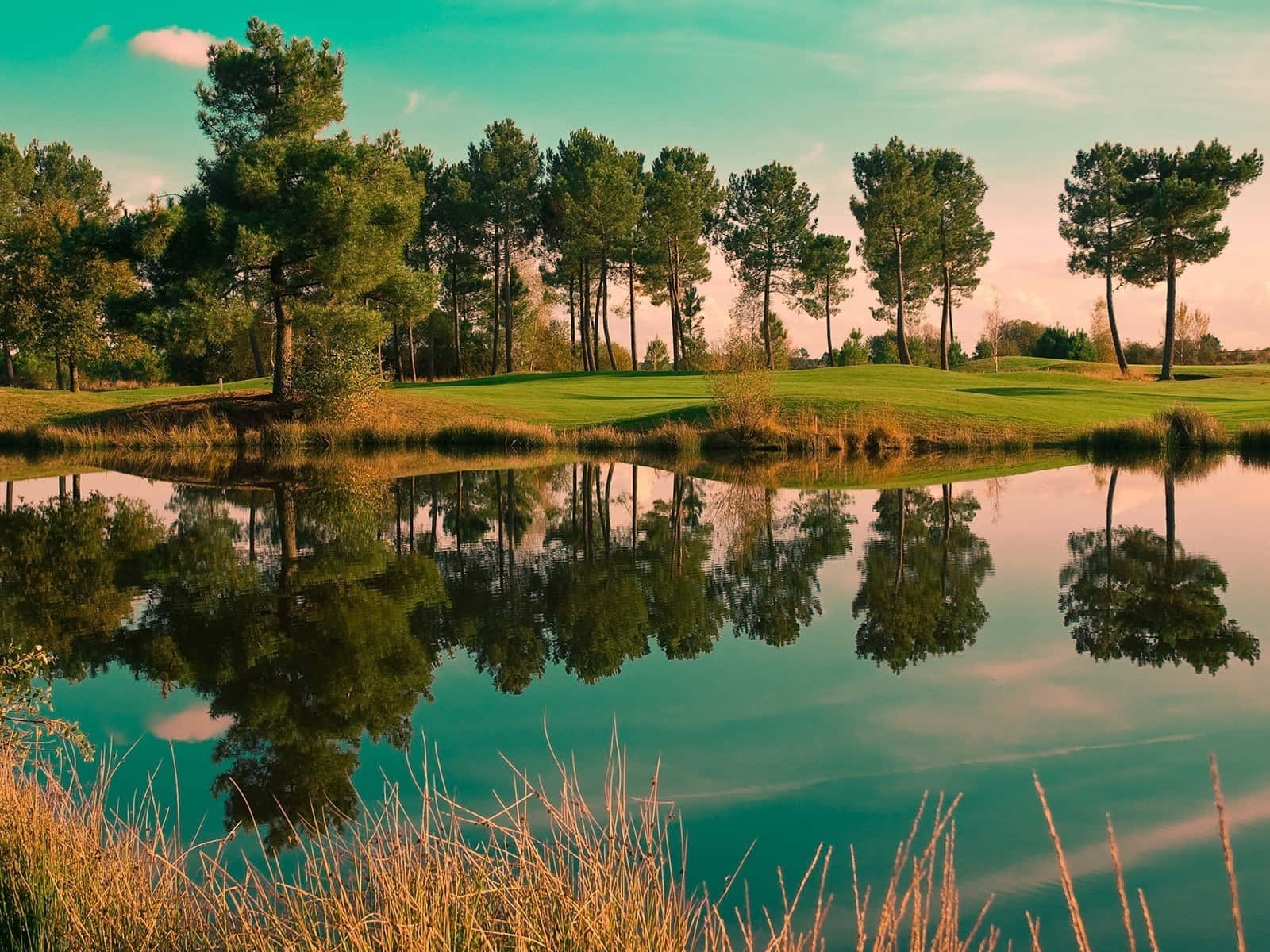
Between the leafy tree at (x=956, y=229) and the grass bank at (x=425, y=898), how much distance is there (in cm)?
5769

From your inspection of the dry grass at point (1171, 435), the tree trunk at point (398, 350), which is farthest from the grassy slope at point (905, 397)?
the tree trunk at point (398, 350)

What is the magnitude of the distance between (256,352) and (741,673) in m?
56.4

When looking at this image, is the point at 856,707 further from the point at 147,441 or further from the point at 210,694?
the point at 147,441

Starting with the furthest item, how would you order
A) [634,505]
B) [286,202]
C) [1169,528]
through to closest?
[286,202]
[634,505]
[1169,528]

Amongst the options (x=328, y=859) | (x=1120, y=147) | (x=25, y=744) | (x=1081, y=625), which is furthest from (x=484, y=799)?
(x=1120, y=147)

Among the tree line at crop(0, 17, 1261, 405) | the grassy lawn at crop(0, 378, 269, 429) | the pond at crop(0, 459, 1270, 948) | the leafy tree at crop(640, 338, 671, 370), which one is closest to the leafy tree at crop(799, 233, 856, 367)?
the tree line at crop(0, 17, 1261, 405)

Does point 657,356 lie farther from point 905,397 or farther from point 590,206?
point 905,397

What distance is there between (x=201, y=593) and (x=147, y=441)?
1002 inches

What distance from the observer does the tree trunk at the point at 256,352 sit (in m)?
60.1

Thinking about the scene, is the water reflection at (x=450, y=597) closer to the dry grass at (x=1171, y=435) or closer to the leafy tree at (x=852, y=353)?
the dry grass at (x=1171, y=435)

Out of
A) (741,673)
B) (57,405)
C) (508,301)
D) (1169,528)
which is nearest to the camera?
(741,673)

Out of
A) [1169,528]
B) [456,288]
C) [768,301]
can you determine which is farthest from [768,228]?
[1169,528]

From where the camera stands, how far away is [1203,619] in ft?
31.6

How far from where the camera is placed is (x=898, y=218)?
189ft
